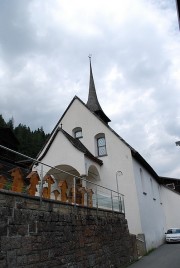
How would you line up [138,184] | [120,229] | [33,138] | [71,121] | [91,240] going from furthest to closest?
[33,138], [71,121], [138,184], [120,229], [91,240]

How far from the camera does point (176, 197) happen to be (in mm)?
26562

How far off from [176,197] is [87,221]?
749 inches

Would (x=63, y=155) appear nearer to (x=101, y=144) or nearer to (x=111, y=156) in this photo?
(x=111, y=156)

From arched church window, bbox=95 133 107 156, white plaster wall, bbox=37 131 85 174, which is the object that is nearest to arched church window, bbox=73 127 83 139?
arched church window, bbox=95 133 107 156

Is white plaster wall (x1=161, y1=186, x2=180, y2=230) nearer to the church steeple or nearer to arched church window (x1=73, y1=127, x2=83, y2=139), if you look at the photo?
the church steeple

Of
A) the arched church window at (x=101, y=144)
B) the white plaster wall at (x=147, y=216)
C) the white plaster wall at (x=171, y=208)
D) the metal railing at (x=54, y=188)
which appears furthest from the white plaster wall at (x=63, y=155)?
the white plaster wall at (x=171, y=208)

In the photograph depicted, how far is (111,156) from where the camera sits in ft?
60.3

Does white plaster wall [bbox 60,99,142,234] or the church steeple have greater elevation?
the church steeple

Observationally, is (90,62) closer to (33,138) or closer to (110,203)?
(33,138)

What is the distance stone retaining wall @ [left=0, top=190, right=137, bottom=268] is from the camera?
238 inches

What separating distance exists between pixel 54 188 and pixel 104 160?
947 cm

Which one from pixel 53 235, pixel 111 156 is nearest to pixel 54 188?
pixel 53 235

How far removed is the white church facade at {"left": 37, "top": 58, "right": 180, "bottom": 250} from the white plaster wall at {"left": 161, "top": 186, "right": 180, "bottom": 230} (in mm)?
5007

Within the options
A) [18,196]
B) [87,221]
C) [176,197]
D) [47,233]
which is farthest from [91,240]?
[176,197]
